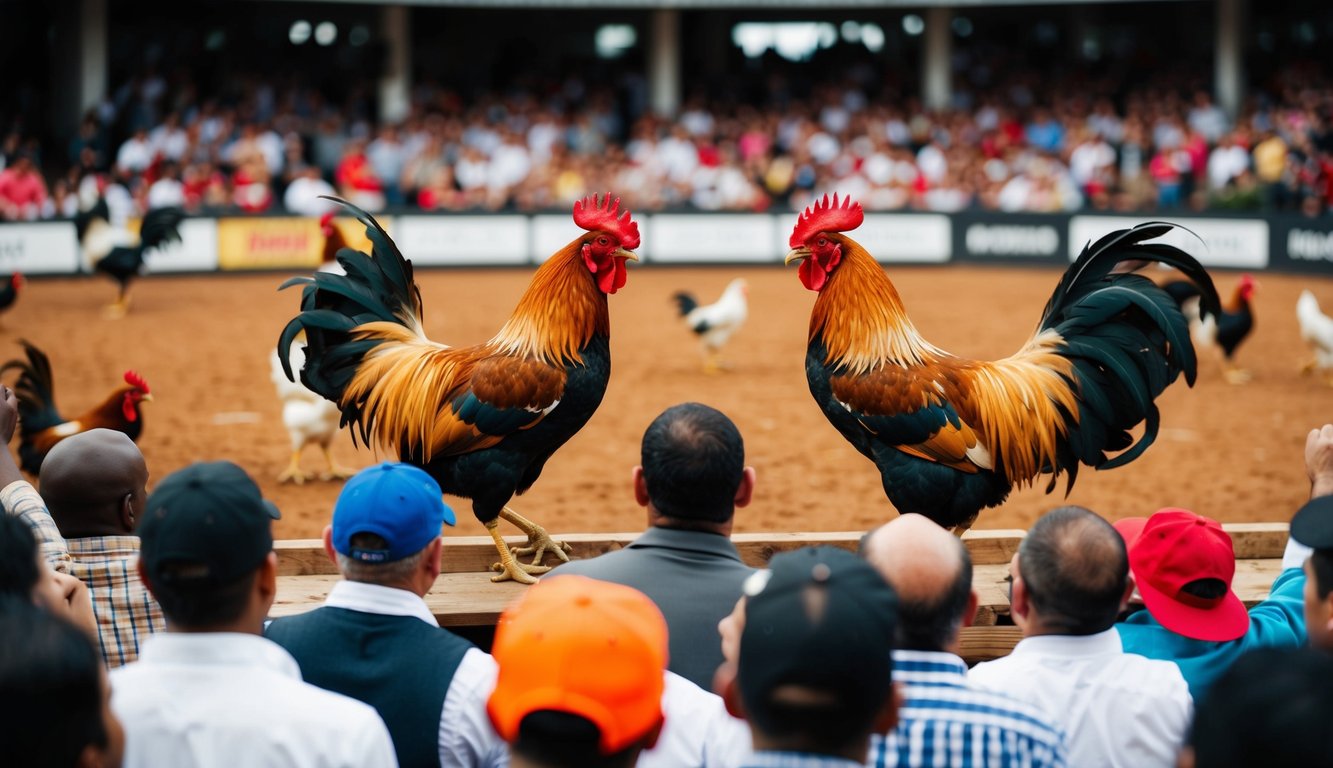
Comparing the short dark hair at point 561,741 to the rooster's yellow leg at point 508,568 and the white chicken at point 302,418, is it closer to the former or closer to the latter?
the rooster's yellow leg at point 508,568

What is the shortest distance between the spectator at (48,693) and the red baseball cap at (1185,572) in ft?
8.03

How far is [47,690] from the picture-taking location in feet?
6.73

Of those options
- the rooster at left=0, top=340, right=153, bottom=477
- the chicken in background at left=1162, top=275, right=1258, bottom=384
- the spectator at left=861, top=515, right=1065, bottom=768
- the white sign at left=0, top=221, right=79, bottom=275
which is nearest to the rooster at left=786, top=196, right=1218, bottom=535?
the spectator at left=861, top=515, right=1065, bottom=768

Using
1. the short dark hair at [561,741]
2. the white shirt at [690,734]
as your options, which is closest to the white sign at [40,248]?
the white shirt at [690,734]

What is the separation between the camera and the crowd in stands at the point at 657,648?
7.15 ft

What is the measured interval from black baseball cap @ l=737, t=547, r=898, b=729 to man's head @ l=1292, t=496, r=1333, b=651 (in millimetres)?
1133

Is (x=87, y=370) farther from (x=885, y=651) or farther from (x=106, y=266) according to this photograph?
(x=885, y=651)

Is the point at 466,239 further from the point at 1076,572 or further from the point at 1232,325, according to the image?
the point at 1076,572

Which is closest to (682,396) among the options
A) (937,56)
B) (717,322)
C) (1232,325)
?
(717,322)

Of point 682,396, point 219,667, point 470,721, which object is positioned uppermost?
point 219,667

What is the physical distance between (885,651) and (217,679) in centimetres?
123

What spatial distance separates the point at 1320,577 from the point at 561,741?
167 centimetres

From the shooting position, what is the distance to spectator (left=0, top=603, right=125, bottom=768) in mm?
2021

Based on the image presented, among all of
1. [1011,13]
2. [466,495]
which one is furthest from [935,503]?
[1011,13]
